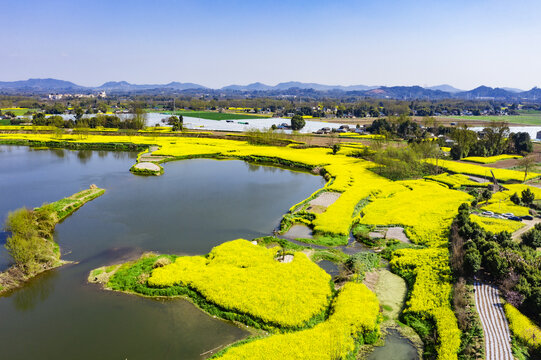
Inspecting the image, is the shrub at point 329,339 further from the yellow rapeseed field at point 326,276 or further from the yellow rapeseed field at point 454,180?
the yellow rapeseed field at point 454,180

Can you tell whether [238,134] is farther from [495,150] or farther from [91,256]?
[91,256]

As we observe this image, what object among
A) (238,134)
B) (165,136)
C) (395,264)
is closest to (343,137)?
(238,134)

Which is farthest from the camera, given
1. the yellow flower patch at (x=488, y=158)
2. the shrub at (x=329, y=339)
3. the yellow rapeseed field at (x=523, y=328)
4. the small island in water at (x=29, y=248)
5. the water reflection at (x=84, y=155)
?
the water reflection at (x=84, y=155)

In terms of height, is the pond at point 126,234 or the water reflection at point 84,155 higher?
the water reflection at point 84,155

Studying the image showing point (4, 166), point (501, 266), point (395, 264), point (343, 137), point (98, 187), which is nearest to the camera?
point (501, 266)

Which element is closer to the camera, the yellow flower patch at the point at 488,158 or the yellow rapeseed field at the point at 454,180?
the yellow rapeseed field at the point at 454,180

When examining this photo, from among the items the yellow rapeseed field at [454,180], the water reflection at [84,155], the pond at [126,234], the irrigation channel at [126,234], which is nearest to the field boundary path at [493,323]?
the irrigation channel at [126,234]
